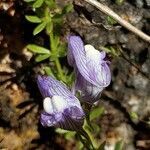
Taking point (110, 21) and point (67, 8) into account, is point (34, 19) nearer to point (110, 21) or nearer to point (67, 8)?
point (67, 8)

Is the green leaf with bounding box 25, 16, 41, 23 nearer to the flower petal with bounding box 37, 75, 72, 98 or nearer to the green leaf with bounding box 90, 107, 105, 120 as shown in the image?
the green leaf with bounding box 90, 107, 105, 120

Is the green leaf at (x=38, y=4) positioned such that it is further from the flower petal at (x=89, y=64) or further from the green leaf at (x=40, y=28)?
the flower petal at (x=89, y=64)

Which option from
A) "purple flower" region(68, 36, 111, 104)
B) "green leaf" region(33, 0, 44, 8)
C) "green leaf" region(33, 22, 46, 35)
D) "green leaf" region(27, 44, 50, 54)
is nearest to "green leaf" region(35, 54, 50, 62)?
"green leaf" region(27, 44, 50, 54)

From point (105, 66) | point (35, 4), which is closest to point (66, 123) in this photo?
point (105, 66)

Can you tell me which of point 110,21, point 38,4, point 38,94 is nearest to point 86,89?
point 38,4

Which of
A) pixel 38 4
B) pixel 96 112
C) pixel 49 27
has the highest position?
pixel 38 4

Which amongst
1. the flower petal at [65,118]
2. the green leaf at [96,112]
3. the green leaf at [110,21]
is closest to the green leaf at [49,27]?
the green leaf at [110,21]
